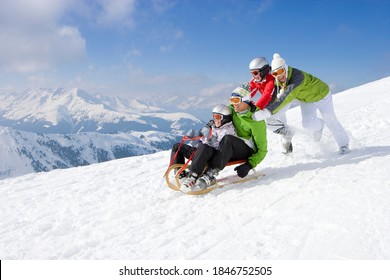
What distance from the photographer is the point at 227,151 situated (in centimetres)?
600

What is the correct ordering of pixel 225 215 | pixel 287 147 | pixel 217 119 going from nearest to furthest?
pixel 225 215, pixel 217 119, pixel 287 147

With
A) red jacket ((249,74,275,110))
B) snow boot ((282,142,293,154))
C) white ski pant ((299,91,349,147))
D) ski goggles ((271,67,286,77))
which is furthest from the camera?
snow boot ((282,142,293,154))

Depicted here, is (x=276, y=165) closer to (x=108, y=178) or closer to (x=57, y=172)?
(x=108, y=178)

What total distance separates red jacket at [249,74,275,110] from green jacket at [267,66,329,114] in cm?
13

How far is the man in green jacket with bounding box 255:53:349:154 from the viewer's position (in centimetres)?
678

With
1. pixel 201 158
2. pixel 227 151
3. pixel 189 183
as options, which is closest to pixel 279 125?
pixel 227 151

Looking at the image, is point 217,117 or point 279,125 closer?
point 217,117

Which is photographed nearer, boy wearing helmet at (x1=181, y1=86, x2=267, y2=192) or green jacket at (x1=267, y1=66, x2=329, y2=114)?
boy wearing helmet at (x1=181, y1=86, x2=267, y2=192)

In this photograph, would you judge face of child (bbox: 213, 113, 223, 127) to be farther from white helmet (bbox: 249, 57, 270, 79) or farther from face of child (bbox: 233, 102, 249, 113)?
white helmet (bbox: 249, 57, 270, 79)

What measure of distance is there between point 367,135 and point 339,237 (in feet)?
19.9

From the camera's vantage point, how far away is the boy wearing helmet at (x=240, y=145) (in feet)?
19.8

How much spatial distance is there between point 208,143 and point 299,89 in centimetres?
223

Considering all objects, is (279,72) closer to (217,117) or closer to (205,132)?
(217,117)

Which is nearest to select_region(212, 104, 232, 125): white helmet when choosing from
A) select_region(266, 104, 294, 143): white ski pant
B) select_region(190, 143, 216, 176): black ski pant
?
select_region(190, 143, 216, 176): black ski pant
